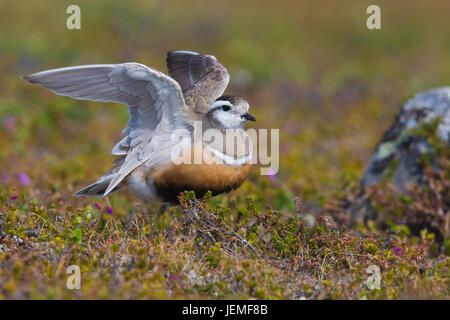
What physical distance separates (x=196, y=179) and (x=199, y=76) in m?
1.72

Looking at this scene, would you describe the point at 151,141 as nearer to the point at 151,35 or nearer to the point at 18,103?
the point at 18,103

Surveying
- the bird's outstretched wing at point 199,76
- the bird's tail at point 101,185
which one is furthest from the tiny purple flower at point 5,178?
the bird's outstretched wing at point 199,76

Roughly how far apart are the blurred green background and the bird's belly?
2.61 feet

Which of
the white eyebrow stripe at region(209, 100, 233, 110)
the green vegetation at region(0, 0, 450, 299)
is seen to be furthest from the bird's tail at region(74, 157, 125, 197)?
the white eyebrow stripe at region(209, 100, 233, 110)

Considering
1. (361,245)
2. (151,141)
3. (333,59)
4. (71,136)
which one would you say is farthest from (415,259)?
(333,59)

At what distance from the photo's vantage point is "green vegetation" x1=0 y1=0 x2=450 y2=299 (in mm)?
4574

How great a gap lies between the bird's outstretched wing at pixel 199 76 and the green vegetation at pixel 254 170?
1177mm

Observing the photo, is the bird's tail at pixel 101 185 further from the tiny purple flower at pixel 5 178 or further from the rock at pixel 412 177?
the rock at pixel 412 177

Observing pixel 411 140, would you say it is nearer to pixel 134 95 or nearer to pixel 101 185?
pixel 134 95

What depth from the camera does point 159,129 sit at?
18.7 ft

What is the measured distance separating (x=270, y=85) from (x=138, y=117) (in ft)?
26.2

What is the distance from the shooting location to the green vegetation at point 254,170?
180 inches

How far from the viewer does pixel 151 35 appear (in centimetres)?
1633

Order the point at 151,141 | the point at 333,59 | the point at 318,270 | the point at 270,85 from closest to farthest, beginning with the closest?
the point at 318,270
the point at 151,141
the point at 270,85
the point at 333,59
